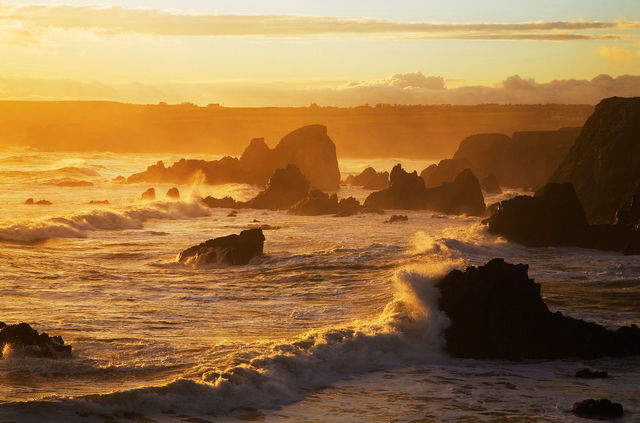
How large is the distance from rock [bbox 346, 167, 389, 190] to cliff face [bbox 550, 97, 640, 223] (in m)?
40.8

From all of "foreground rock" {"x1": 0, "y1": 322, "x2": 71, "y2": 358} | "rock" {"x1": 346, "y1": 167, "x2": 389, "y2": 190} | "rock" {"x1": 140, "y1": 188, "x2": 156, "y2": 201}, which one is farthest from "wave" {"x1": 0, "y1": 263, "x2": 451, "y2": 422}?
"rock" {"x1": 346, "y1": 167, "x2": 389, "y2": 190}

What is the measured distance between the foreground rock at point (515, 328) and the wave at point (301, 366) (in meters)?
0.60

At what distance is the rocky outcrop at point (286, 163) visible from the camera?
9356 centimetres

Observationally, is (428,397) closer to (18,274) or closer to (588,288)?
(588,288)

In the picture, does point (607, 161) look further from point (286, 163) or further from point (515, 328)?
point (286, 163)

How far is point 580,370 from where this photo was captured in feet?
61.8

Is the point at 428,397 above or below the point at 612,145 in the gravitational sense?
below

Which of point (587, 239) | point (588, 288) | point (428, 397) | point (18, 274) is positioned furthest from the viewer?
point (587, 239)

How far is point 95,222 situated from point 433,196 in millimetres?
27682

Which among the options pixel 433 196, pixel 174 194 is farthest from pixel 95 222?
pixel 433 196

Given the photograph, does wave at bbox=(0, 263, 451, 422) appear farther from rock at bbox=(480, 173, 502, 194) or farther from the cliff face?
rock at bbox=(480, 173, 502, 194)

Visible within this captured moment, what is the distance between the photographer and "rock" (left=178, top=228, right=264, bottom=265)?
3691 cm

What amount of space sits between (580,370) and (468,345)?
2910 mm

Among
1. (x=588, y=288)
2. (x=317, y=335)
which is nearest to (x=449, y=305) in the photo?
(x=317, y=335)
